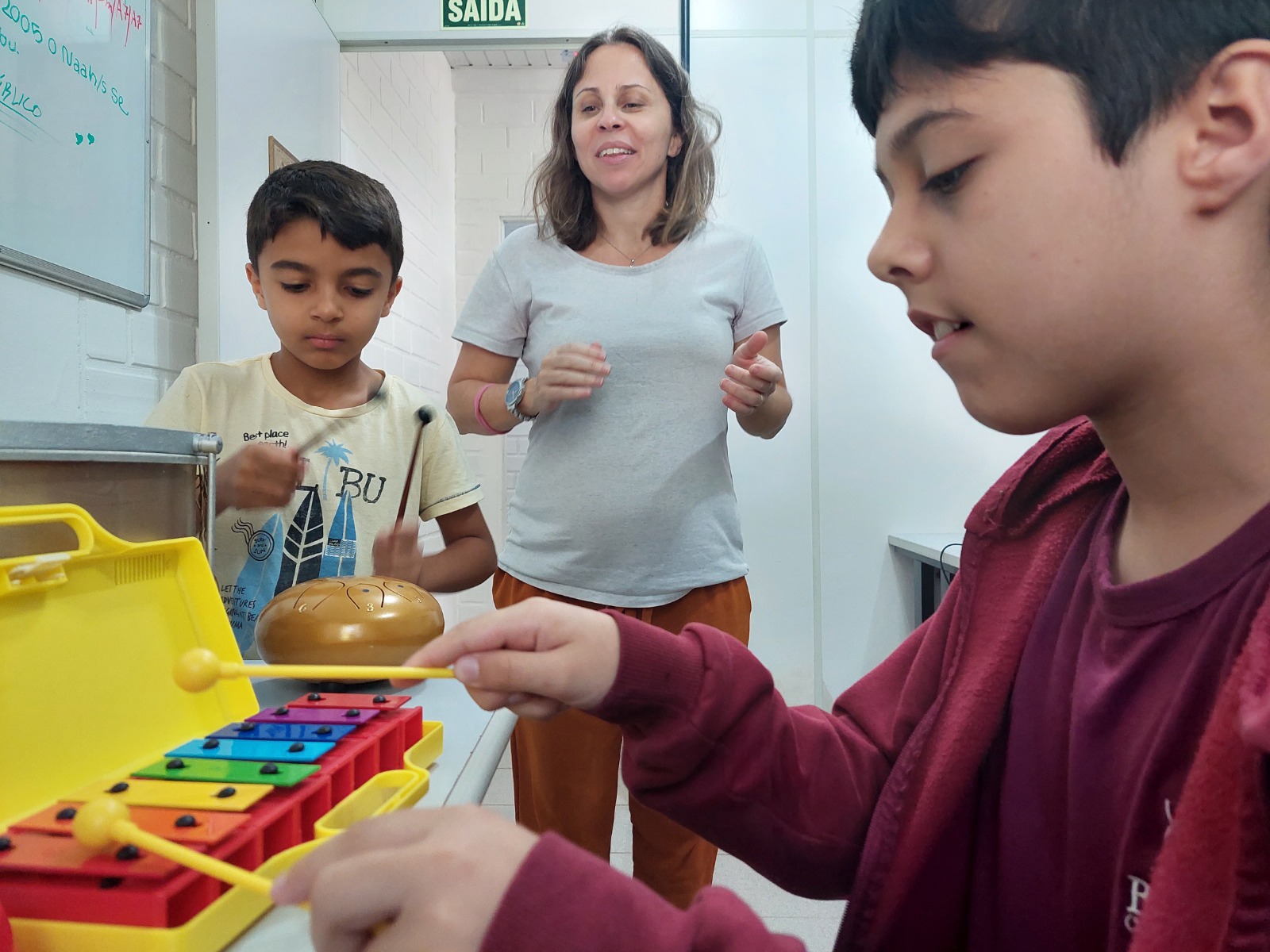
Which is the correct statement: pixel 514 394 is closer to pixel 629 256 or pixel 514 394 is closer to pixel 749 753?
pixel 629 256

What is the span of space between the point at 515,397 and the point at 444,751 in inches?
26.7

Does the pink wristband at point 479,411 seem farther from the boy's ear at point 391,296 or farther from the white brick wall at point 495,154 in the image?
the white brick wall at point 495,154

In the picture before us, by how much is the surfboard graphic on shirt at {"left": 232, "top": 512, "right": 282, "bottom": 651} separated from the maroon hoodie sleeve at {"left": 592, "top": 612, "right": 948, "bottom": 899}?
0.74 meters

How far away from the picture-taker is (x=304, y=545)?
1.28 m

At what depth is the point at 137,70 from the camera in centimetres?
158

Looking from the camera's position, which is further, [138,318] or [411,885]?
[138,318]

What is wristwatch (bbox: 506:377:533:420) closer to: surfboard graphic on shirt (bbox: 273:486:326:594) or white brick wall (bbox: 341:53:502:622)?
surfboard graphic on shirt (bbox: 273:486:326:594)

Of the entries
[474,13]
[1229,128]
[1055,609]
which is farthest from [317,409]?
[474,13]

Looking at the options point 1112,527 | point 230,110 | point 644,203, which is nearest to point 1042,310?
point 1112,527

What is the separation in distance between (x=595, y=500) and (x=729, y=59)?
171 centimetres

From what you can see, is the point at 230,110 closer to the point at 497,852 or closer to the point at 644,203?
the point at 644,203

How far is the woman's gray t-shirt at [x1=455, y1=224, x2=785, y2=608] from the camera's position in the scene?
1.27 metres

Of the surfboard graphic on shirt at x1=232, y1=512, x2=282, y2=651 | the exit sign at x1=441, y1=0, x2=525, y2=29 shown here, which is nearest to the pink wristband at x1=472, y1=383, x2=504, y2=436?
the surfboard graphic on shirt at x1=232, y1=512, x2=282, y2=651

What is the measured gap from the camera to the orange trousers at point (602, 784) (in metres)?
1.24
